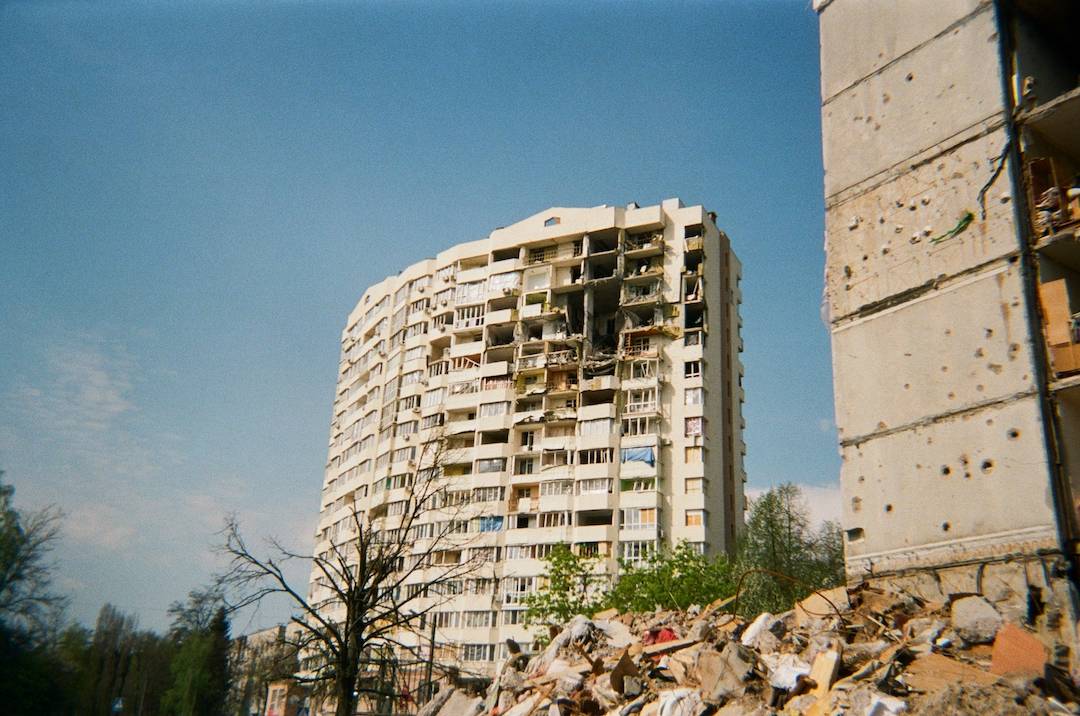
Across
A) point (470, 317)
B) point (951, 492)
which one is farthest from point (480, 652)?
point (951, 492)

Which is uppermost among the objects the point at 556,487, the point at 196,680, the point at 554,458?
the point at 554,458

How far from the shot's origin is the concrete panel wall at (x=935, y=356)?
29.1 feet

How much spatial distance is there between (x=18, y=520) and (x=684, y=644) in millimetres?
26472

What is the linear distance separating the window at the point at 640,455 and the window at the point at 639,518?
2.74m

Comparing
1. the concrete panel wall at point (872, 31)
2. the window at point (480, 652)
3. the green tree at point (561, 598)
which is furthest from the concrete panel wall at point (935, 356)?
the window at point (480, 652)

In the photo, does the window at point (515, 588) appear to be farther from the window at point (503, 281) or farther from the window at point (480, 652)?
the window at point (503, 281)

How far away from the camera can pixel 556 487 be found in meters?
48.9

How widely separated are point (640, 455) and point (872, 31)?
122 ft

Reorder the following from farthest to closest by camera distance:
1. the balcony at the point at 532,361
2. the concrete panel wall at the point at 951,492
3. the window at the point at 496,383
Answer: the window at the point at 496,383 → the balcony at the point at 532,361 → the concrete panel wall at the point at 951,492

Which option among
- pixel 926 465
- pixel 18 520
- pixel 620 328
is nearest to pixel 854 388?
pixel 926 465

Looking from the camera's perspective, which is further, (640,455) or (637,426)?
(637,426)

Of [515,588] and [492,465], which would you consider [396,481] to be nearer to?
[492,465]

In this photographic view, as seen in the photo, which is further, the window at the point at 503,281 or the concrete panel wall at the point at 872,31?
the window at the point at 503,281

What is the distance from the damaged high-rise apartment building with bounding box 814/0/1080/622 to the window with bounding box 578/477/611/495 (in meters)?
37.0
